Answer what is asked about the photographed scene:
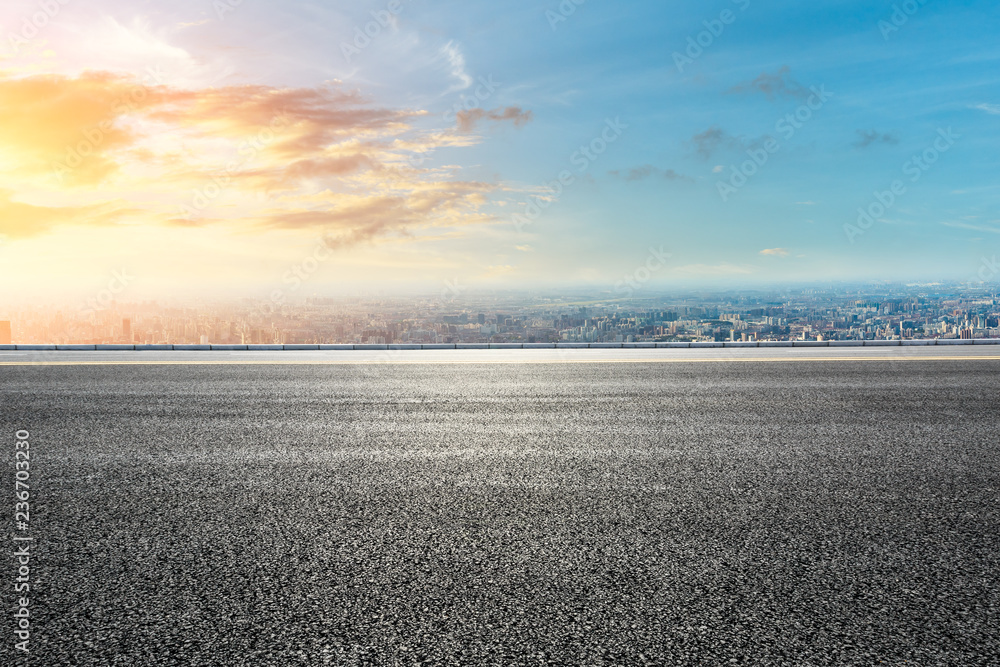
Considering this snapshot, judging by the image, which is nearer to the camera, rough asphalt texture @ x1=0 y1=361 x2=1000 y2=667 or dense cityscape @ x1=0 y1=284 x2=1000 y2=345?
rough asphalt texture @ x1=0 y1=361 x2=1000 y2=667

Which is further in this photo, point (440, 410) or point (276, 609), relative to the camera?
point (440, 410)

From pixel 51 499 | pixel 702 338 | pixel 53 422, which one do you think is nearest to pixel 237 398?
pixel 53 422

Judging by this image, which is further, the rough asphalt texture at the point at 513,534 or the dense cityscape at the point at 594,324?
the dense cityscape at the point at 594,324

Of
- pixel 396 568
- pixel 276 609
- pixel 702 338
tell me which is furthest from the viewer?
pixel 702 338

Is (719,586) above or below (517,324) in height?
below

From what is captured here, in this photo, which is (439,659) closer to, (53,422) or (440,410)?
(440,410)

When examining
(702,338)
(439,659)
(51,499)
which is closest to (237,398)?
(51,499)

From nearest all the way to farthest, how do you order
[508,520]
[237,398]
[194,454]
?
[508,520]
[194,454]
[237,398]

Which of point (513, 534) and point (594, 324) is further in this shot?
point (594, 324)
